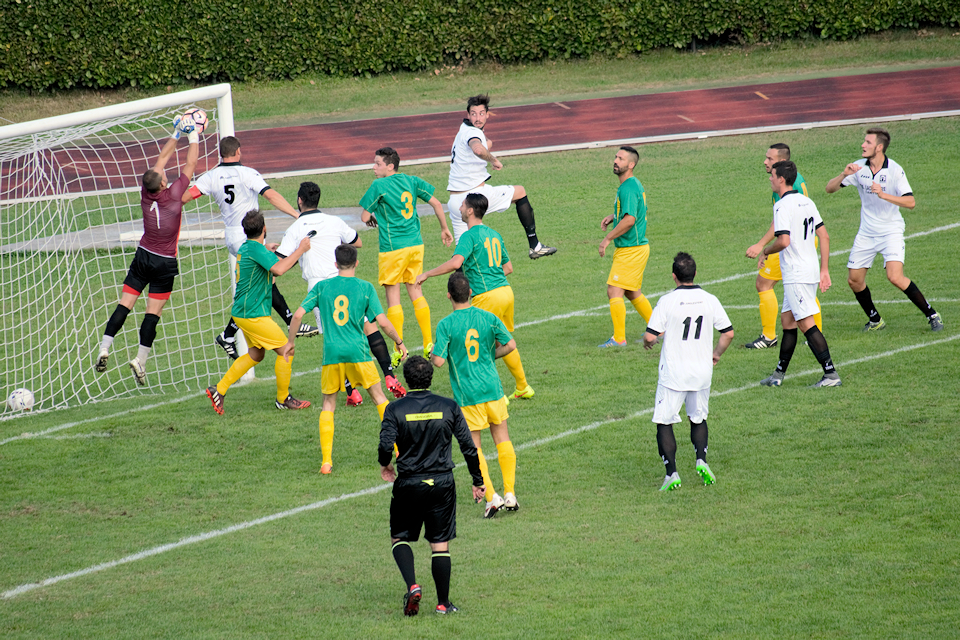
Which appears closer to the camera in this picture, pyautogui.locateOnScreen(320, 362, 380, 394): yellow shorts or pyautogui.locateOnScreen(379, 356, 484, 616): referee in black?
pyautogui.locateOnScreen(379, 356, 484, 616): referee in black

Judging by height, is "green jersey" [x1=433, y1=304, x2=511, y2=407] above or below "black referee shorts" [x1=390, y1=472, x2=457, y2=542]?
above

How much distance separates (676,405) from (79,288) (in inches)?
416

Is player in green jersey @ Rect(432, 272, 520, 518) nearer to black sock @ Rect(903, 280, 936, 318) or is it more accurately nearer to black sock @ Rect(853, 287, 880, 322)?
black sock @ Rect(853, 287, 880, 322)

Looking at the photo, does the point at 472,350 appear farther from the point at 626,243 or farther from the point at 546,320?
the point at 546,320

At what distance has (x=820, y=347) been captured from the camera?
32.2 feet

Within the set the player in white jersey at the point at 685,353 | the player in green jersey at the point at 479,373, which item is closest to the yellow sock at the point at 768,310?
the player in white jersey at the point at 685,353

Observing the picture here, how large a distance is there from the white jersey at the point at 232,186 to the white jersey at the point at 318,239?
2.68ft

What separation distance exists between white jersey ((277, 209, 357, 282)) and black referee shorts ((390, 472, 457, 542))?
4.57m

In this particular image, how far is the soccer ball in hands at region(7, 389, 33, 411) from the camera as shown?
36.1 feet

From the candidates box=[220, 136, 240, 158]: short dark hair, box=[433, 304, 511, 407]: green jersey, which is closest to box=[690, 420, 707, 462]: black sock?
box=[433, 304, 511, 407]: green jersey

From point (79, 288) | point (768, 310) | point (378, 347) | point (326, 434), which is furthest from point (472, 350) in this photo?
point (79, 288)

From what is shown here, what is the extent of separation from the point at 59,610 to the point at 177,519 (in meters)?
1.63

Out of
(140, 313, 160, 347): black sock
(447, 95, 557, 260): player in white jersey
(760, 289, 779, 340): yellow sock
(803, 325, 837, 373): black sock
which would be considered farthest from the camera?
(447, 95, 557, 260): player in white jersey

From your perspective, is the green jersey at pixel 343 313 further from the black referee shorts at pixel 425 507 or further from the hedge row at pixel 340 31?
the hedge row at pixel 340 31
